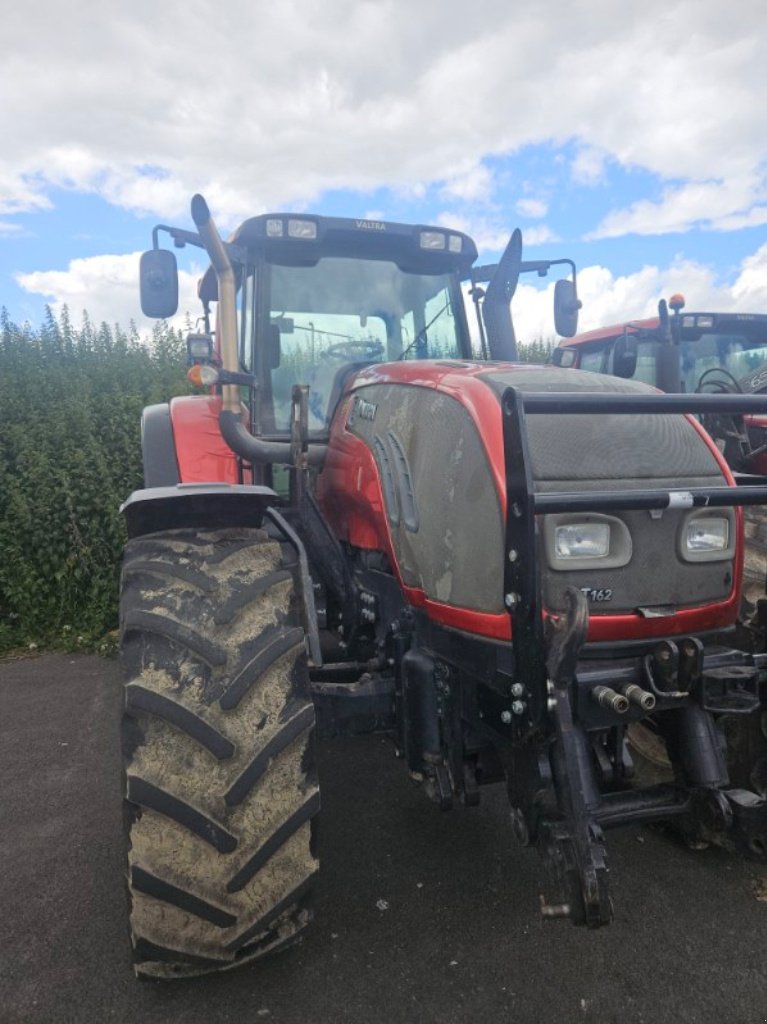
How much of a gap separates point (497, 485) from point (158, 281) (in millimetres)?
2304

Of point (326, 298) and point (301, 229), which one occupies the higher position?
point (301, 229)

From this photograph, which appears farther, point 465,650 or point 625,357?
point 625,357

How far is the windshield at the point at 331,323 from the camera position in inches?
147

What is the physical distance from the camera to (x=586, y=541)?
6.97 ft

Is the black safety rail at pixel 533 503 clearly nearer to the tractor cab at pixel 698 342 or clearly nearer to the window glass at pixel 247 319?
the window glass at pixel 247 319

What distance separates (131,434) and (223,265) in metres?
4.48

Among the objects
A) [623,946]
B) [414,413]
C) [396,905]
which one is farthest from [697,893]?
[414,413]

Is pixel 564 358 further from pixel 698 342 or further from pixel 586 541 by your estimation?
pixel 698 342

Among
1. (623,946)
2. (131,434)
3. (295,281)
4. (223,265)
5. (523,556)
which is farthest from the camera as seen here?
(131,434)

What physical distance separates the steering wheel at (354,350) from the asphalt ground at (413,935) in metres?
1.99

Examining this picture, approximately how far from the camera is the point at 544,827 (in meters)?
1.99

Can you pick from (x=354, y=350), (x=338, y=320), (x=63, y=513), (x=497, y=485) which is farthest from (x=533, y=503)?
(x=63, y=513)

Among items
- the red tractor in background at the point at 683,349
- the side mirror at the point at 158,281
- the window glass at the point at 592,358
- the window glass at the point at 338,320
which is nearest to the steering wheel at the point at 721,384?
the red tractor in background at the point at 683,349

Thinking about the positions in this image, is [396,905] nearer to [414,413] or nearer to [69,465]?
[414,413]
